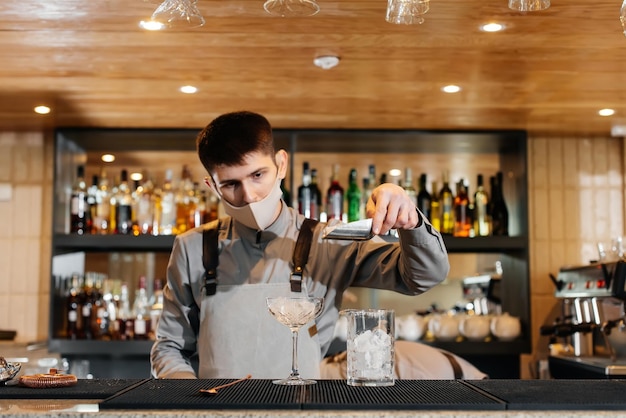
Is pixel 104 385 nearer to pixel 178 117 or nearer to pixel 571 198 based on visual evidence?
pixel 178 117

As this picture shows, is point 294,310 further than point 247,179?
No

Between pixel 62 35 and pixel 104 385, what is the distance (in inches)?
58.7

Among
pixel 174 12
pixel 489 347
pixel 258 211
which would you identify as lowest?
pixel 489 347

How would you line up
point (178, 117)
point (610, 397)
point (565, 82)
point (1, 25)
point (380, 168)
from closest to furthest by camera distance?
1. point (610, 397)
2. point (1, 25)
3. point (565, 82)
4. point (178, 117)
5. point (380, 168)

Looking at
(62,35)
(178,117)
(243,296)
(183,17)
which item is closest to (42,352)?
(178,117)

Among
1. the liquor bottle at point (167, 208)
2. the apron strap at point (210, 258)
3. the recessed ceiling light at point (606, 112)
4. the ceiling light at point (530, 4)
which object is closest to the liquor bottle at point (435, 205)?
the recessed ceiling light at point (606, 112)

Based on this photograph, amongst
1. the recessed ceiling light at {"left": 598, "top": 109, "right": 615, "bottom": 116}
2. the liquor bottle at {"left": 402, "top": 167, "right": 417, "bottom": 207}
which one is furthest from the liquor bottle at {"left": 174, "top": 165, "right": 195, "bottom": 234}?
the recessed ceiling light at {"left": 598, "top": 109, "right": 615, "bottom": 116}

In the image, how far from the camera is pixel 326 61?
2.83 meters

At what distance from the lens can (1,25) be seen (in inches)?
98.2

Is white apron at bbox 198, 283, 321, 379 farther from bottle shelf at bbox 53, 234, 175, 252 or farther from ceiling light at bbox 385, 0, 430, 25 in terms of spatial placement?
bottle shelf at bbox 53, 234, 175, 252

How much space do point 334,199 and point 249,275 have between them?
6.89ft

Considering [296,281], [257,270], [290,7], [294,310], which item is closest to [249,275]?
[257,270]

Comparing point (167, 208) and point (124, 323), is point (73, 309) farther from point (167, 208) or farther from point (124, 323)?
point (167, 208)

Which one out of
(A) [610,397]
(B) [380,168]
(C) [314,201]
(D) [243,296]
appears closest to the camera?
(A) [610,397]
